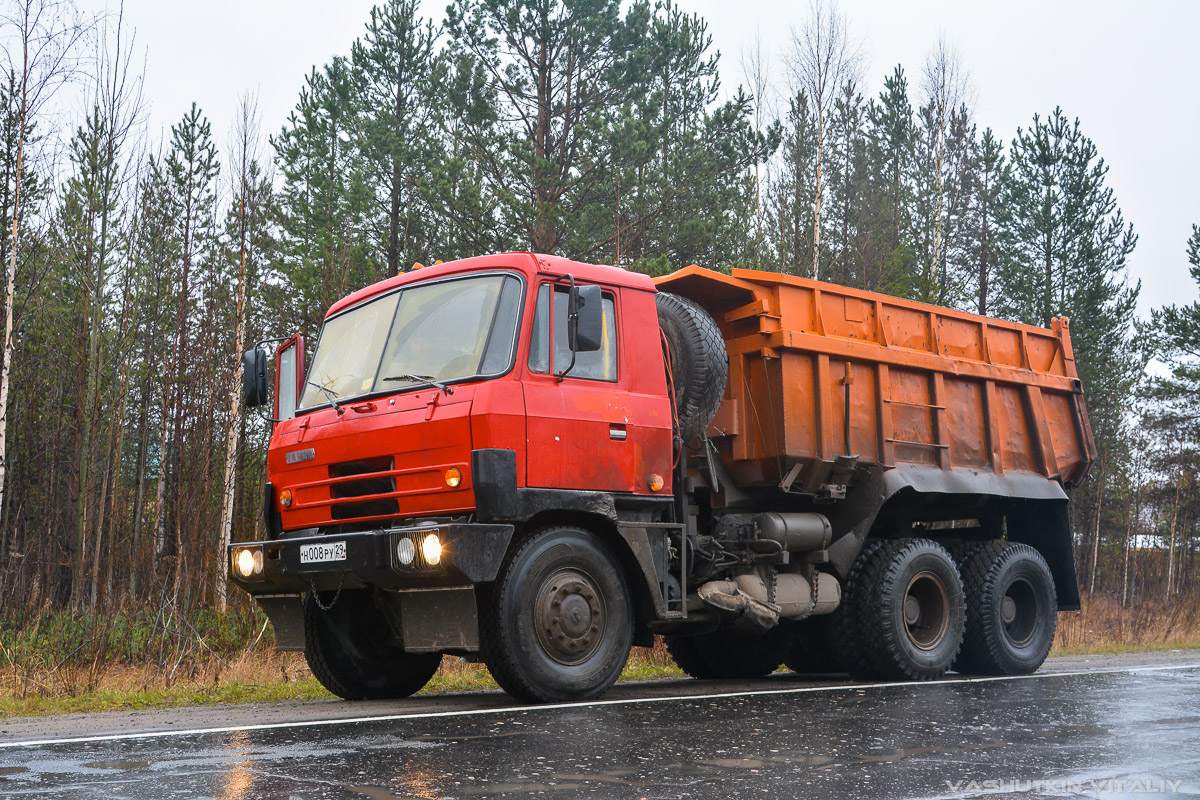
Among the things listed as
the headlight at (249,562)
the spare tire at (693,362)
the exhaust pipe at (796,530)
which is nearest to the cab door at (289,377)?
the headlight at (249,562)

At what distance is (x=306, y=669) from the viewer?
1052 centimetres

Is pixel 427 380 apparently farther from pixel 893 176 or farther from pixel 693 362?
pixel 893 176

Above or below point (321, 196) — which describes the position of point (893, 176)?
above

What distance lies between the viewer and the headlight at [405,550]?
7223 millimetres

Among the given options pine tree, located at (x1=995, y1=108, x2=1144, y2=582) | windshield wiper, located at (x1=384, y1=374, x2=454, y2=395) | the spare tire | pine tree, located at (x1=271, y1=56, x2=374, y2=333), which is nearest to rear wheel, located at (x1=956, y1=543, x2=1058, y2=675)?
the spare tire

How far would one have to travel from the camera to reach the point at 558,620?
762cm

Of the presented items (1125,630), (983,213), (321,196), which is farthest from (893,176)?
(1125,630)

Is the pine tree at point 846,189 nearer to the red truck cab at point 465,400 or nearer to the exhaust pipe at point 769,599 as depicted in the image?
the exhaust pipe at point 769,599

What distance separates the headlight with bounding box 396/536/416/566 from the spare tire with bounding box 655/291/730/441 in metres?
2.64

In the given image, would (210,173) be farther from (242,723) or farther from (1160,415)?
(1160,415)

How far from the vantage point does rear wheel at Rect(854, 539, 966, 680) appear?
10.0 metres

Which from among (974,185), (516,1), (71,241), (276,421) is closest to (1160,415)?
(974,185)

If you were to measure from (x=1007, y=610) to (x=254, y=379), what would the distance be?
716cm

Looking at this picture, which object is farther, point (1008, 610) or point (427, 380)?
point (1008, 610)
